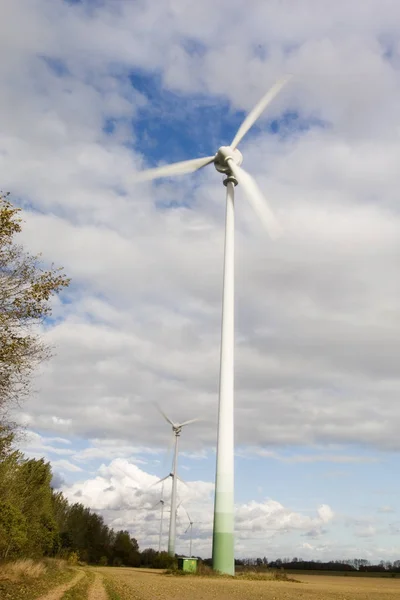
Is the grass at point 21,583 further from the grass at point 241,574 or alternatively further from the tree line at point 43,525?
the grass at point 241,574

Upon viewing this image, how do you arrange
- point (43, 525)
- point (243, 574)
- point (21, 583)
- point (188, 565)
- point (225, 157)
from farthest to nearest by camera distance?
point (43, 525) → point (225, 157) → point (188, 565) → point (243, 574) → point (21, 583)

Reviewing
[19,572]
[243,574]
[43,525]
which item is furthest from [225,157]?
[43,525]

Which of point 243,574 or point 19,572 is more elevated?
point 243,574

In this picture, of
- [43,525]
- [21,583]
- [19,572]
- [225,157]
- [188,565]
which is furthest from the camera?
[43,525]

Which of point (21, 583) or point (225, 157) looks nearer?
point (21, 583)

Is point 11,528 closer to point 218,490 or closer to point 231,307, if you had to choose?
point 218,490

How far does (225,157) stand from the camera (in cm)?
5450

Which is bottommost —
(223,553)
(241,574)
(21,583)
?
(21,583)

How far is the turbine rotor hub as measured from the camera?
54469 millimetres

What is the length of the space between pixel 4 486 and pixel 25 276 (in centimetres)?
3581

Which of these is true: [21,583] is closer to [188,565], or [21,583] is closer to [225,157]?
[188,565]

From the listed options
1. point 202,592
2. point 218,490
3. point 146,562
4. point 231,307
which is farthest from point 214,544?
point 146,562

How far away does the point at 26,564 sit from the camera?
41.4 m

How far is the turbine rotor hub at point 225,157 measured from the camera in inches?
2144
